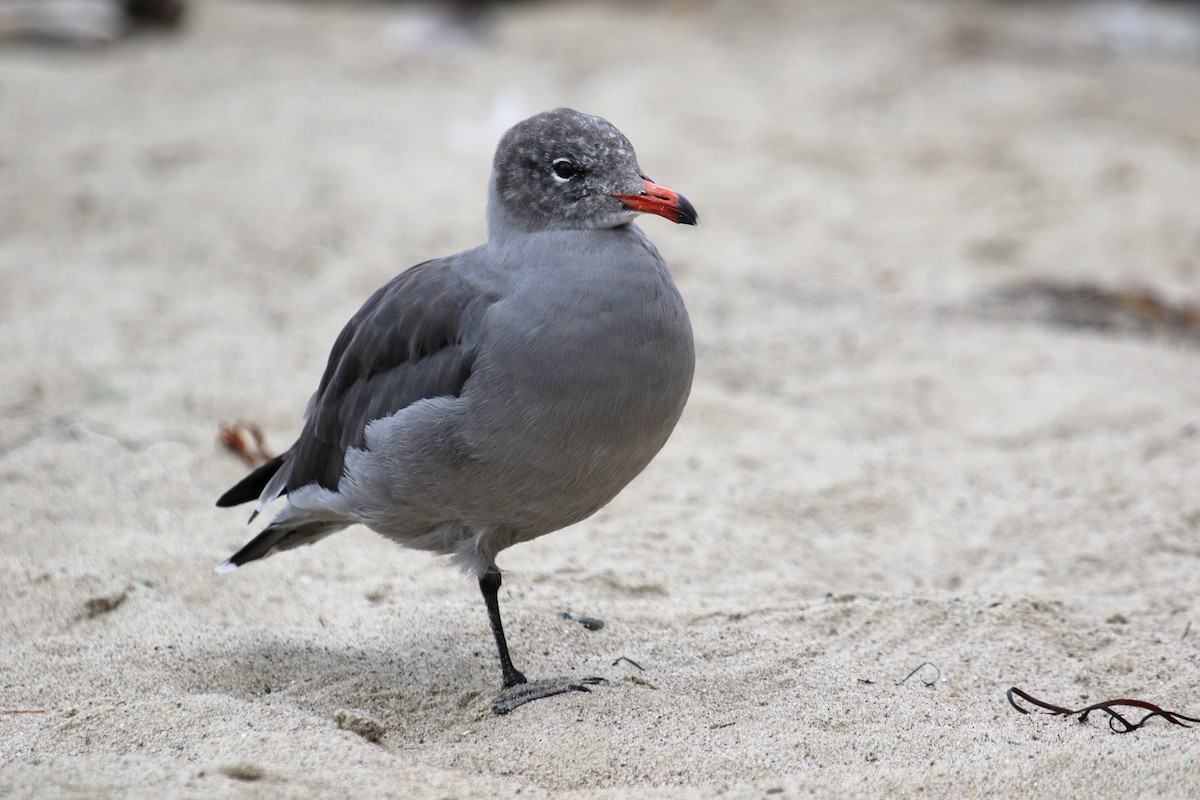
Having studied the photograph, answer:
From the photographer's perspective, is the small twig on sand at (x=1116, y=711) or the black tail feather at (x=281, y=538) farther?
the black tail feather at (x=281, y=538)

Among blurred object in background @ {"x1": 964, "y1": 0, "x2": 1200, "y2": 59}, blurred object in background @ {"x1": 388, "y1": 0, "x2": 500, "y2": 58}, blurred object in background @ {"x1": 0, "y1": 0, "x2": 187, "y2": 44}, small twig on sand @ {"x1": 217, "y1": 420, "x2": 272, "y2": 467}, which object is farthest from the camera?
blurred object in background @ {"x1": 388, "y1": 0, "x2": 500, "y2": 58}

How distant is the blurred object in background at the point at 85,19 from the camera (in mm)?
9672

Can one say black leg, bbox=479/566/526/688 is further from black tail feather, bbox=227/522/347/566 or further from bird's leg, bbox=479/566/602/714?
black tail feather, bbox=227/522/347/566

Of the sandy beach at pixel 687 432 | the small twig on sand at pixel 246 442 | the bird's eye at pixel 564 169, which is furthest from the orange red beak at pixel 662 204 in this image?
the small twig on sand at pixel 246 442

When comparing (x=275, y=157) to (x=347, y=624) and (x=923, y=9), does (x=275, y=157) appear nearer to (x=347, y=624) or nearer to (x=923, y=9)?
(x=347, y=624)

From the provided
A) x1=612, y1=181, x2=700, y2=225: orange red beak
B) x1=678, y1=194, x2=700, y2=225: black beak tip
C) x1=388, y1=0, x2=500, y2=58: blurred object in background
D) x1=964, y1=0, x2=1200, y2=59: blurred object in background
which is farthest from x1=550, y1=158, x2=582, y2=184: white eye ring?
x1=964, y1=0, x2=1200, y2=59: blurred object in background

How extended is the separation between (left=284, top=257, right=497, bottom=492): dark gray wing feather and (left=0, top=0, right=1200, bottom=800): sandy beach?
0.58 meters

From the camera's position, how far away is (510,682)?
3.41 metres

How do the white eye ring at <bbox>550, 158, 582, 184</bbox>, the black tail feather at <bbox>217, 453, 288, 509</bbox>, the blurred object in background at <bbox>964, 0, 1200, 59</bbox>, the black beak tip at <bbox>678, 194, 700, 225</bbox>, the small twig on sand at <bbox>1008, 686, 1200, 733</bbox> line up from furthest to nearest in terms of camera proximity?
the blurred object in background at <bbox>964, 0, 1200, 59</bbox>, the black tail feather at <bbox>217, 453, 288, 509</bbox>, the white eye ring at <bbox>550, 158, 582, 184</bbox>, the black beak tip at <bbox>678, 194, 700, 225</bbox>, the small twig on sand at <bbox>1008, 686, 1200, 733</bbox>

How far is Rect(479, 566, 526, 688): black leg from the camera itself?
341 cm

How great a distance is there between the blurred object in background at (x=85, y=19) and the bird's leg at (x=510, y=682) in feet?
25.9

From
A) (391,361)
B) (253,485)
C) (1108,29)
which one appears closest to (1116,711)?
(391,361)

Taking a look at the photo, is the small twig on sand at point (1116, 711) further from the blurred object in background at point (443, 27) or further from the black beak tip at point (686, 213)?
the blurred object in background at point (443, 27)

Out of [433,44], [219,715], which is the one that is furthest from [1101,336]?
[433,44]
